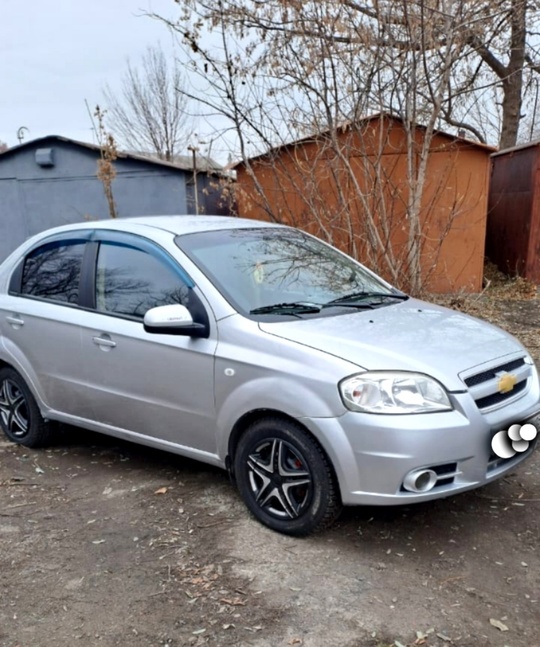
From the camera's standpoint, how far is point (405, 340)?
10.3 feet

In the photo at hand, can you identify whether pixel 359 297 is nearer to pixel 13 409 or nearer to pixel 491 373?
pixel 491 373

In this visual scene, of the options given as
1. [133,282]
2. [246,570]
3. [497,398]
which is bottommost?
[246,570]

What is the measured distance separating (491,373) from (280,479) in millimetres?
1212

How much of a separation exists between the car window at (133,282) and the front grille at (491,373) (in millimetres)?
1617

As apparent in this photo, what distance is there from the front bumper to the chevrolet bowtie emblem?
194 mm

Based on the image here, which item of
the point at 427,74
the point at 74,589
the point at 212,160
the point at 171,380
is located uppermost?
the point at 427,74

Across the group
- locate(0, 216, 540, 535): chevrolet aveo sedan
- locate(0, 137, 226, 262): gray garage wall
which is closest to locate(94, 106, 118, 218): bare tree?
locate(0, 137, 226, 262): gray garage wall

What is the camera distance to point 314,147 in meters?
8.50

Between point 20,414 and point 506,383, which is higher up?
point 506,383

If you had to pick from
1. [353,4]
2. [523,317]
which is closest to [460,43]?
[353,4]

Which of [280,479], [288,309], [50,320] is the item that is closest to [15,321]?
[50,320]

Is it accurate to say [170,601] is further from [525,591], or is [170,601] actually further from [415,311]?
[415,311]

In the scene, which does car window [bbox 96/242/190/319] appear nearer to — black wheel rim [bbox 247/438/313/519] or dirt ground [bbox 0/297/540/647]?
black wheel rim [bbox 247/438/313/519]

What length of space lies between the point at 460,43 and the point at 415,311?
17.0 ft
